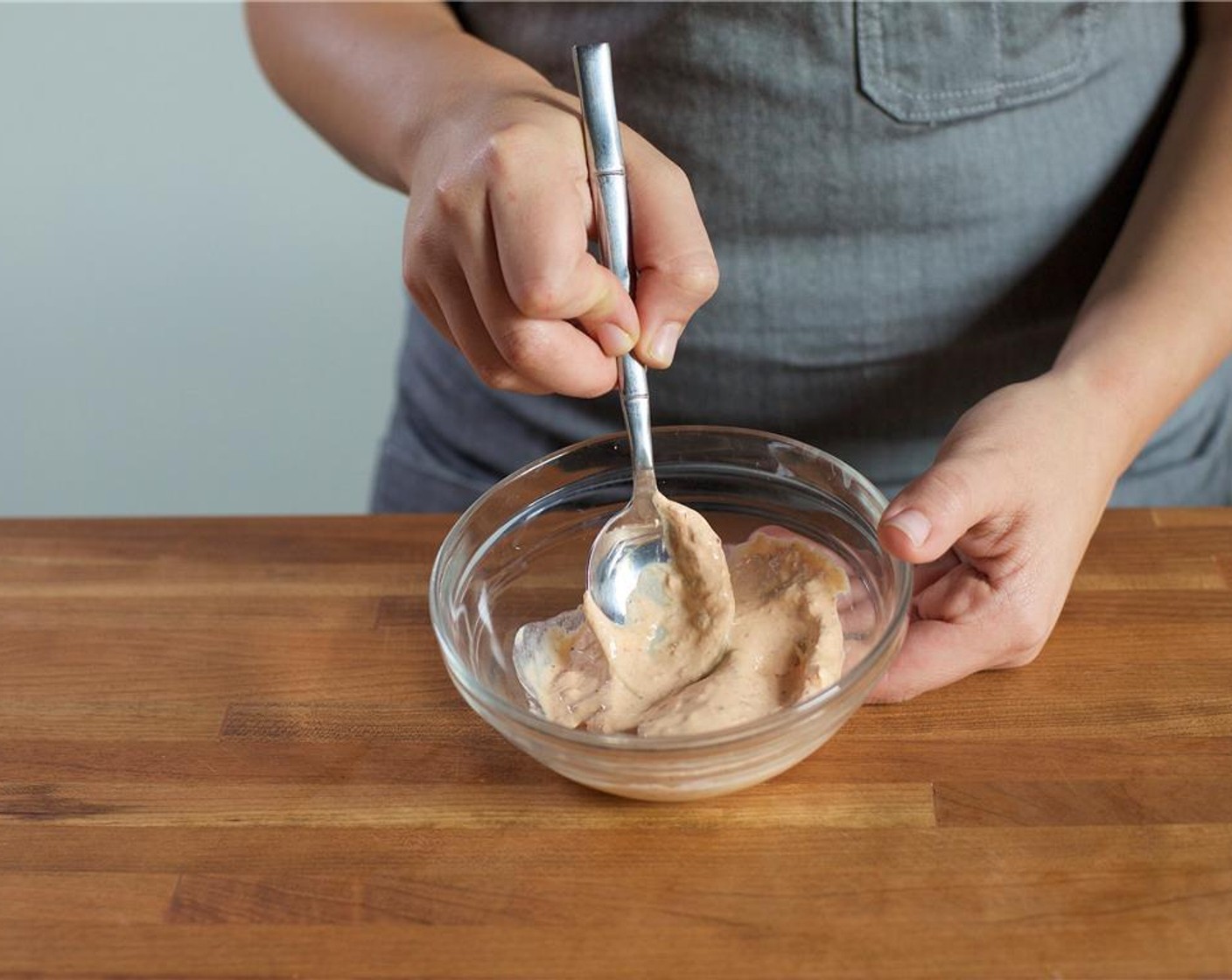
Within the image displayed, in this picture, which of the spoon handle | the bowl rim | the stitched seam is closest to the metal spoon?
the spoon handle

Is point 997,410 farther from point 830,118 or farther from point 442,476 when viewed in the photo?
point 442,476

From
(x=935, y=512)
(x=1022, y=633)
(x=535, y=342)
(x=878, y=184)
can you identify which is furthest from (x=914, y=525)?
(x=878, y=184)

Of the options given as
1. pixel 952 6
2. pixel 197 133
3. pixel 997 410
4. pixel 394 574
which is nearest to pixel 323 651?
pixel 394 574

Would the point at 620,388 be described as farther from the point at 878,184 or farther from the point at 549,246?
the point at 878,184

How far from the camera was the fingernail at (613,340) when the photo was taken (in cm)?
80

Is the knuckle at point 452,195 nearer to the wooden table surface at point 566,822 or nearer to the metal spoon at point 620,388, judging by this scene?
the metal spoon at point 620,388

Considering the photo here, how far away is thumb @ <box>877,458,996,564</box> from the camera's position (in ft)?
2.58

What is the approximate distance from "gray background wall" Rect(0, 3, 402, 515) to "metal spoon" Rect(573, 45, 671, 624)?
1387 millimetres

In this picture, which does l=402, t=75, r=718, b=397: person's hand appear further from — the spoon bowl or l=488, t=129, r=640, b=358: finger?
the spoon bowl

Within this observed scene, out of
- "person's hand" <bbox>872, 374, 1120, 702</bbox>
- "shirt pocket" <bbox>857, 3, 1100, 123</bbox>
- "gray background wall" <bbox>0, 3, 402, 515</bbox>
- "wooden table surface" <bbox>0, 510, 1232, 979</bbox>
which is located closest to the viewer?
"wooden table surface" <bbox>0, 510, 1232, 979</bbox>

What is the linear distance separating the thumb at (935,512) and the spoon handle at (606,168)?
18cm

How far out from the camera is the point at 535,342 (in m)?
0.79

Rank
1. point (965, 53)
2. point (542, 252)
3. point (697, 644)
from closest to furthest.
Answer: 1. point (542, 252)
2. point (697, 644)
3. point (965, 53)

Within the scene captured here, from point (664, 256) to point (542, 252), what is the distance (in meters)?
0.09
